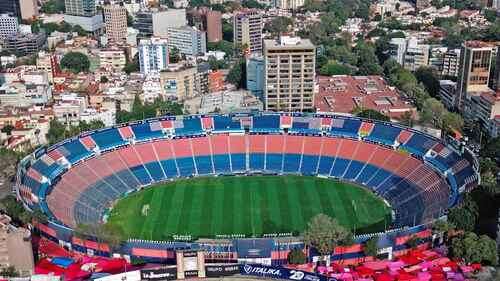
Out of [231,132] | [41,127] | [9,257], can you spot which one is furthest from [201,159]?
[9,257]

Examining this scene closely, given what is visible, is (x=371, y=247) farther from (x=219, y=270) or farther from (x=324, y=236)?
(x=219, y=270)

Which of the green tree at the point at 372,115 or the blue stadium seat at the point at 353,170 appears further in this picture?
the green tree at the point at 372,115

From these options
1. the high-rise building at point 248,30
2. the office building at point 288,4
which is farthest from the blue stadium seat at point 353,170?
the office building at point 288,4

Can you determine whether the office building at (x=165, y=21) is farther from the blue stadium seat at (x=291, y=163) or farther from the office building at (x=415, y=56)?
the blue stadium seat at (x=291, y=163)

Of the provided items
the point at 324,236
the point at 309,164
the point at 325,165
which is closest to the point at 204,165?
the point at 309,164

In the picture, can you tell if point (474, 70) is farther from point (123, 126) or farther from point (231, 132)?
point (123, 126)
